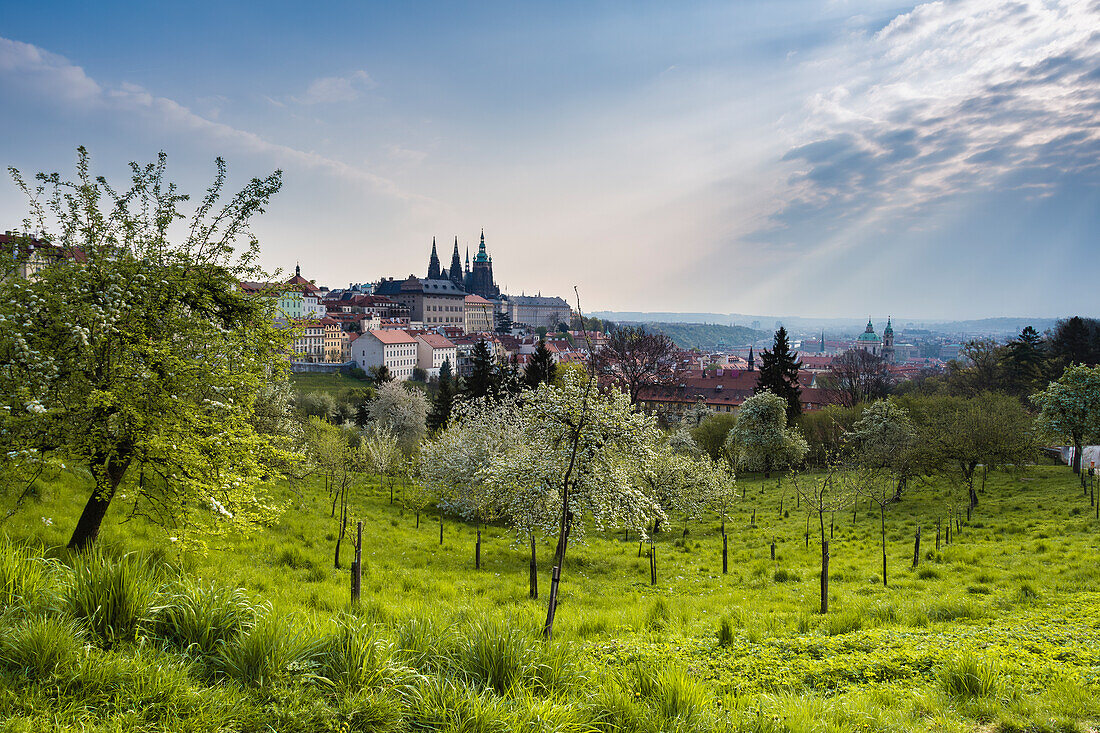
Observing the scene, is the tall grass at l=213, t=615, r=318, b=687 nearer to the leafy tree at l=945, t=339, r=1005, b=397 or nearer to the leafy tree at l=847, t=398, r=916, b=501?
the leafy tree at l=847, t=398, r=916, b=501

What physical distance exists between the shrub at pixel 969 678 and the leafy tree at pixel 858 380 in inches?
2399

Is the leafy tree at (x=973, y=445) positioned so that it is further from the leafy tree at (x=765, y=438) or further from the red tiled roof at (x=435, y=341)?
the red tiled roof at (x=435, y=341)

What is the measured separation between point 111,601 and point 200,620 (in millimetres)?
902

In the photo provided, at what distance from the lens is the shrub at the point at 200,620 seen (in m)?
5.21

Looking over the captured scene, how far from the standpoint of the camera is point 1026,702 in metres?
5.81

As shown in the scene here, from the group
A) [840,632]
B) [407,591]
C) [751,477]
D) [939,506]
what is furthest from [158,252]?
[751,477]

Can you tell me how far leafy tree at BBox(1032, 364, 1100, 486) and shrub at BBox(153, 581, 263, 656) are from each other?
4050cm

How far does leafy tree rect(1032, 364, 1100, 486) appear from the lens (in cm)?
2947

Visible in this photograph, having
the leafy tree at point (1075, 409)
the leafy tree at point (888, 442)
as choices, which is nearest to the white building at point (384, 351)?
the leafy tree at point (888, 442)

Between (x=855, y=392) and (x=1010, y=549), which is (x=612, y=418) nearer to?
(x=1010, y=549)

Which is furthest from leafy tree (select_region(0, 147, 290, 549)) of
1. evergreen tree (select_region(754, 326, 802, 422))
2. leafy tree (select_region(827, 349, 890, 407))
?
leafy tree (select_region(827, 349, 890, 407))

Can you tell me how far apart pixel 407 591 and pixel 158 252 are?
9.21m

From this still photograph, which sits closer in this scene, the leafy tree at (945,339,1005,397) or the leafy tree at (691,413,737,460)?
the leafy tree at (691,413,737,460)

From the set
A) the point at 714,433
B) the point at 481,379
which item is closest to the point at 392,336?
the point at 481,379
